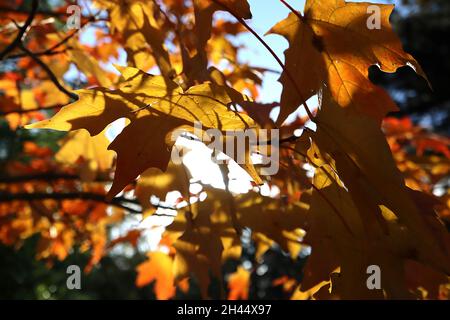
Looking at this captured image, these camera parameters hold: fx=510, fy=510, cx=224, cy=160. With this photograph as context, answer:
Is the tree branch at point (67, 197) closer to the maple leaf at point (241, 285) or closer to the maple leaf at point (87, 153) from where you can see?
the maple leaf at point (87, 153)

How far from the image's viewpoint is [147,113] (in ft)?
2.77

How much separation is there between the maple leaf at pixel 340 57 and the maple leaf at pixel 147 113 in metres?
0.11

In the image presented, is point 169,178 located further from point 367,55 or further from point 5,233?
point 5,233

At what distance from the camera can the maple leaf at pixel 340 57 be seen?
2.75ft

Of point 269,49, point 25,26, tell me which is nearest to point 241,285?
point 25,26

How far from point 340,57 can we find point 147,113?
0.34 m

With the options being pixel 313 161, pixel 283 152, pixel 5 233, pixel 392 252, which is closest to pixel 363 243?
pixel 392 252

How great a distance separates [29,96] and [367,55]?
194 centimetres

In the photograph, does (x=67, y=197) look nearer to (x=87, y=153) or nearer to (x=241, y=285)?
(x=87, y=153)

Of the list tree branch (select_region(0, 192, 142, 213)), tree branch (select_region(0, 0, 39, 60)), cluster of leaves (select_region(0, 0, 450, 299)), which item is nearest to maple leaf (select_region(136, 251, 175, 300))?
tree branch (select_region(0, 192, 142, 213))

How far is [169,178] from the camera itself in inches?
46.5

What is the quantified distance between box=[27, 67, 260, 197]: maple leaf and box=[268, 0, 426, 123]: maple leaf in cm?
11

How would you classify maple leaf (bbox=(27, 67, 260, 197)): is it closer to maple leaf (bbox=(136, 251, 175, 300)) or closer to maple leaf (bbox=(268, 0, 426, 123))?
maple leaf (bbox=(268, 0, 426, 123))

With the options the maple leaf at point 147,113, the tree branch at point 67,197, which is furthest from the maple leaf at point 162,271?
the maple leaf at point 147,113
